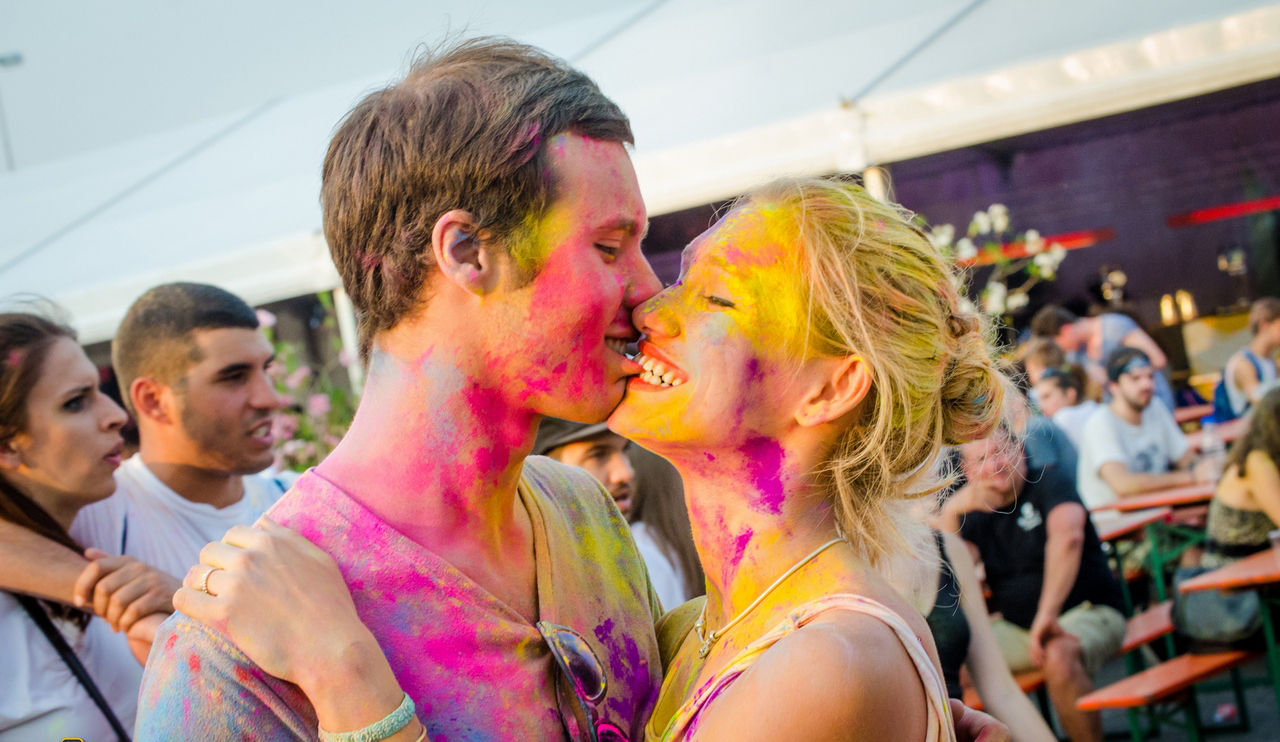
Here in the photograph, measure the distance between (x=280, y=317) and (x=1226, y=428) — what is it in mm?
5760

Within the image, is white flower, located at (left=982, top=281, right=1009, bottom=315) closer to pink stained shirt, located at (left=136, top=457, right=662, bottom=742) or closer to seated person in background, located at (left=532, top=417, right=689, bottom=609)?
seated person in background, located at (left=532, top=417, right=689, bottom=609)

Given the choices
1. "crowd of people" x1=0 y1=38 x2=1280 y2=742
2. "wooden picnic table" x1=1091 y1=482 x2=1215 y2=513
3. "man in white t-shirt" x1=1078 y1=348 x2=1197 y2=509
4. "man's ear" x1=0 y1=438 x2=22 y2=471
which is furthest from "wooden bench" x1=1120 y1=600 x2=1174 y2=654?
"man's ear" x1=0 y1=438 x2=22 y2=471

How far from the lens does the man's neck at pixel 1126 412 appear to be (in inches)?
226

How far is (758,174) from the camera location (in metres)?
4.85

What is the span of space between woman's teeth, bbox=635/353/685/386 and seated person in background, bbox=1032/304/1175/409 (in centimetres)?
509

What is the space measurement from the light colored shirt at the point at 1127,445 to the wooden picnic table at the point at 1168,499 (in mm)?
113

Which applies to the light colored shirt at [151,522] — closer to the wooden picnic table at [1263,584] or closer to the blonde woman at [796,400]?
the blonde woman at [796,400]

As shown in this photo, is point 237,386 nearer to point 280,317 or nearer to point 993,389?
point 993,389

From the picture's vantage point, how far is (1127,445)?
5.83 meters

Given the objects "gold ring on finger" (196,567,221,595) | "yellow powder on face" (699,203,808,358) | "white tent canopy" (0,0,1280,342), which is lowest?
"gold ring on finger" (196,567,221,595)

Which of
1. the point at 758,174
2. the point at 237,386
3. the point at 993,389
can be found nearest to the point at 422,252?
the point at 993,389

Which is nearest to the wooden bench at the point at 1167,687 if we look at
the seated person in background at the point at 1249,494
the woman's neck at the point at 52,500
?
the seated person in background at the point at 1249,494

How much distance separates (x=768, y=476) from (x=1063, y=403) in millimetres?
4885

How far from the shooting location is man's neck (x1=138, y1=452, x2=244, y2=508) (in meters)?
3.23
